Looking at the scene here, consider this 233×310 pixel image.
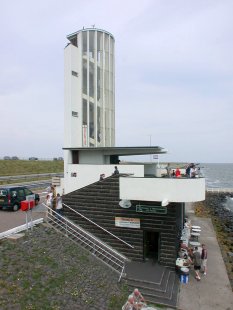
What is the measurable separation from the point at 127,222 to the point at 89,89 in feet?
43.1

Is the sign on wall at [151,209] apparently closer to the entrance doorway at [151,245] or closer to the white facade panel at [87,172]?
the entrance doorway at [151,245]

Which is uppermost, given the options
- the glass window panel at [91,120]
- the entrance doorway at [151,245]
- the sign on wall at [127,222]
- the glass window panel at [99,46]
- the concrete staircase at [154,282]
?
the glass window panel at [99,46]

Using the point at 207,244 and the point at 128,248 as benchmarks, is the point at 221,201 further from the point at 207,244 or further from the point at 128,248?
the point at 128,248

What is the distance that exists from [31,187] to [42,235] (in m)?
19.5

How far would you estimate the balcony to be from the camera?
44.7 feet

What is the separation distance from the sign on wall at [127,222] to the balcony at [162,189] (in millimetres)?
1425

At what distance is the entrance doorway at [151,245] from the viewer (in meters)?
15.2

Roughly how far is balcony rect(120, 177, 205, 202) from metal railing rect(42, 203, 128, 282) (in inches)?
113

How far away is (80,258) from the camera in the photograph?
44.5 feet

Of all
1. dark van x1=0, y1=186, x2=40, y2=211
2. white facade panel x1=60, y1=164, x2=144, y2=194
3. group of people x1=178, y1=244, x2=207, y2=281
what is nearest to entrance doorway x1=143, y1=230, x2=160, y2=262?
group of people x1=178, y1=244, x2=207, y2=281

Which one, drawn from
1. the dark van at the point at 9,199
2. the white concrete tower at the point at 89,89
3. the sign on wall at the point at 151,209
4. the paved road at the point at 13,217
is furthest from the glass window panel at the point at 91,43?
the sign on wall at the point at 151,209

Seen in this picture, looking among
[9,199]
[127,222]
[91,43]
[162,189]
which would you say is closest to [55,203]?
[127,222]

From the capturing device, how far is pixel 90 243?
1535 cm

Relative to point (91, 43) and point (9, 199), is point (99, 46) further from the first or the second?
point (9, 199)
